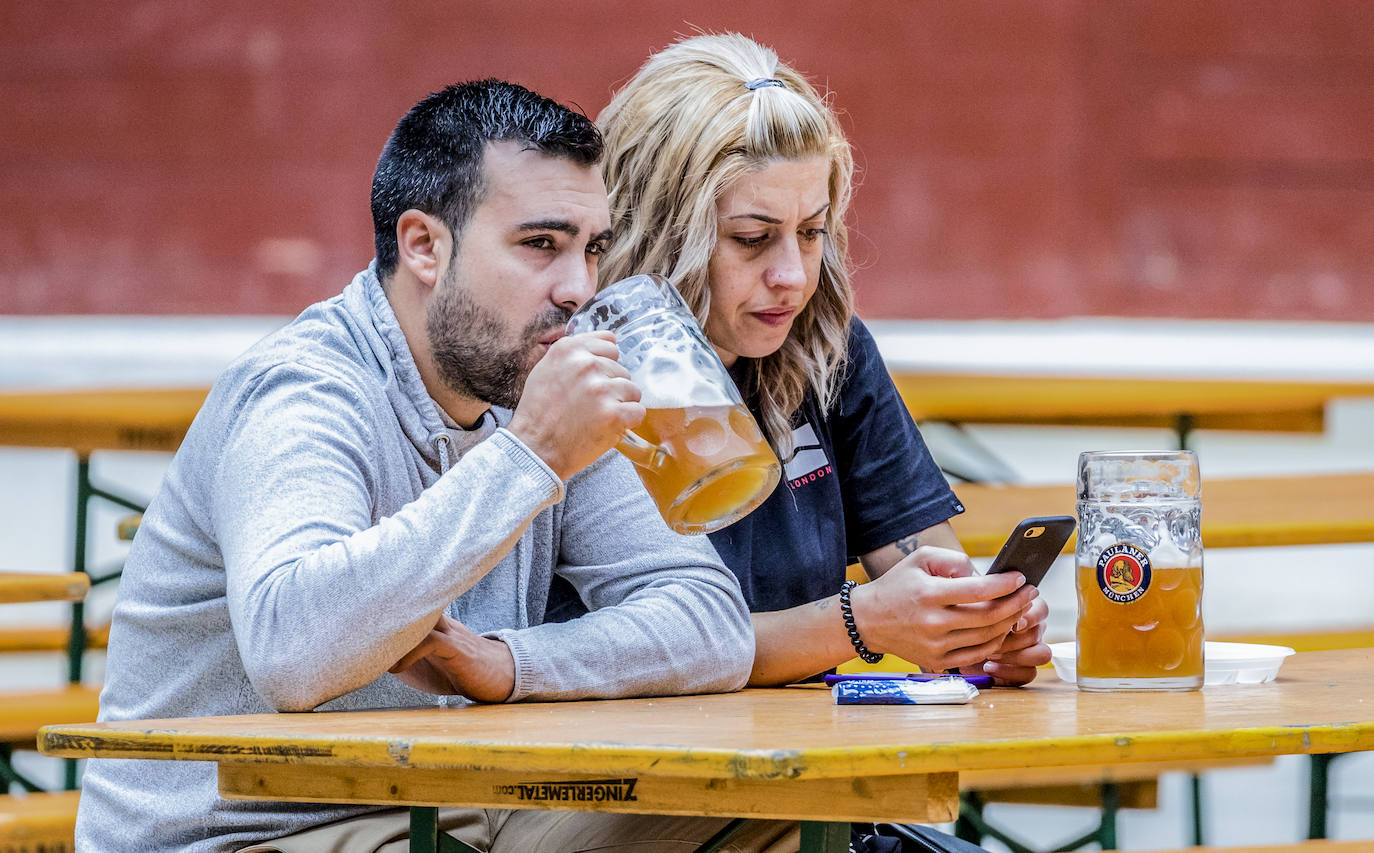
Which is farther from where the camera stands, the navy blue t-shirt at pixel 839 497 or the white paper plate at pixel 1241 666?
the navy blue t-shirt at pixel 839 497

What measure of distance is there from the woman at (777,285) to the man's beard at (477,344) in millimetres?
293

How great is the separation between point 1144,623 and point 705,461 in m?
0.40

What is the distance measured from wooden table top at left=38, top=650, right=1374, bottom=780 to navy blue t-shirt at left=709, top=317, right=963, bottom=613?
1.89ft

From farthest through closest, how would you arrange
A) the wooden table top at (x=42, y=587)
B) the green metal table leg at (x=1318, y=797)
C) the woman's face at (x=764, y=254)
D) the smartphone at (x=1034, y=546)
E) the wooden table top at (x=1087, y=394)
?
the wooden table top at (x=1087, y=394) < the green metal table leg at (x=1318, y=797) < the wooden table top at (x=42, y=587) < the woman's face at (x=764, y=254) < the smartphone at (x=1034, y=546)

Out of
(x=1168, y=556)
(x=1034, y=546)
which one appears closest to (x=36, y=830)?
(x=1034, y=546)

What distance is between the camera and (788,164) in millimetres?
1859

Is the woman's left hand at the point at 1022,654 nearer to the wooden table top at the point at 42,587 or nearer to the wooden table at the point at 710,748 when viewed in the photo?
the wooden table at the point at 710,748

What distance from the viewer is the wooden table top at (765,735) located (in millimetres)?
949

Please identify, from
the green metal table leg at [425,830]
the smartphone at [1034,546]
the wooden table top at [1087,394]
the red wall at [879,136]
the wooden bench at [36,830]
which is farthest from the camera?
the red wall at [879,136]

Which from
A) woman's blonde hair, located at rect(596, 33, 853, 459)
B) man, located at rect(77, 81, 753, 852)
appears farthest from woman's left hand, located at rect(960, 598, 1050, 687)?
woman's blonde hair, located at rect(596, 33, 853, 459)

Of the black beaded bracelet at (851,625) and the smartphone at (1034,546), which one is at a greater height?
the smartphone at (1034,546)

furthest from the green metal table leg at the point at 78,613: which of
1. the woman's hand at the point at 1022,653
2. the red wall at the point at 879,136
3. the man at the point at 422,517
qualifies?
the woman's hand at the point at 1022,653

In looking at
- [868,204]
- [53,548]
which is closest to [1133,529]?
[868,204]

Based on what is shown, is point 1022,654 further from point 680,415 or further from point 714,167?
point 714,167
